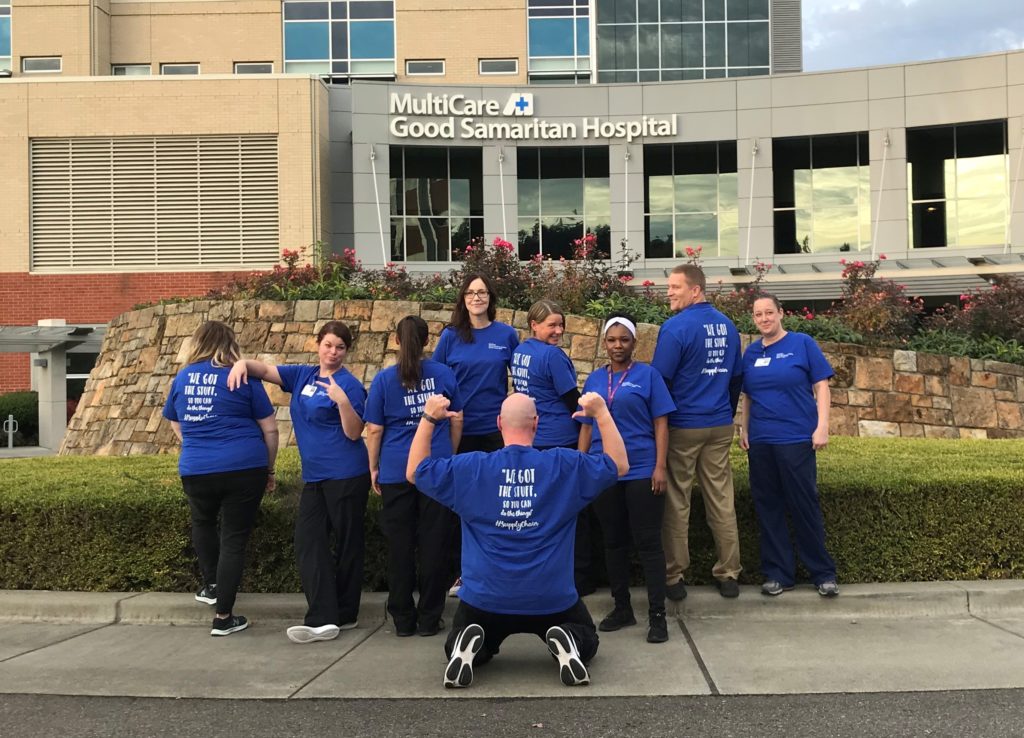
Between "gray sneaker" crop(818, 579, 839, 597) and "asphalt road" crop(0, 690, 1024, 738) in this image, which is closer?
"asphalt road" crop(0, 690, 1024, 738)

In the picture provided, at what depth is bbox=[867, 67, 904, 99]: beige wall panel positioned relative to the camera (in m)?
23.5

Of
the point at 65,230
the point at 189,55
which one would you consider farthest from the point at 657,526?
the point at 189,55

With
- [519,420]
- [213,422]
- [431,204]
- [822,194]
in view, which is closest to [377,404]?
[213,422]

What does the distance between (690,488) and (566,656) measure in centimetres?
164

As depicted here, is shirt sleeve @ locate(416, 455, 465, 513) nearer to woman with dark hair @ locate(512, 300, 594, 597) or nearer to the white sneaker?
woman with dark hair @ locate(512, 300, 594, 597)

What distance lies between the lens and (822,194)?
82.2 feet

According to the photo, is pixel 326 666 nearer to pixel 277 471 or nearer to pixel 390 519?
pixel 390 519

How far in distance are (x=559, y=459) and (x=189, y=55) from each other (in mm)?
29143

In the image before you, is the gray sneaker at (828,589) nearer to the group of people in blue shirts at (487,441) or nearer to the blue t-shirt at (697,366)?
the group of people in blue shirts at (487,441)

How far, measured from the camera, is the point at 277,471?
23.4 ft

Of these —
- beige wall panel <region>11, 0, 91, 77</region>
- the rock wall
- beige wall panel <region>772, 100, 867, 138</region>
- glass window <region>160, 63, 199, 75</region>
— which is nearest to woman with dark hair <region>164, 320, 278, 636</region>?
the rock wall

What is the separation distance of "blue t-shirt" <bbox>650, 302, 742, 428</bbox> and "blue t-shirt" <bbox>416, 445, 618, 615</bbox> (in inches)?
51.0

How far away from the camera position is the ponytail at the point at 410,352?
5227 mm

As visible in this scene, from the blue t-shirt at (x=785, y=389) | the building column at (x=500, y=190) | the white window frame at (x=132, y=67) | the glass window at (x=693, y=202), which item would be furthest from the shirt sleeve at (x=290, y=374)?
the white window frame at (x=132, y=67)
